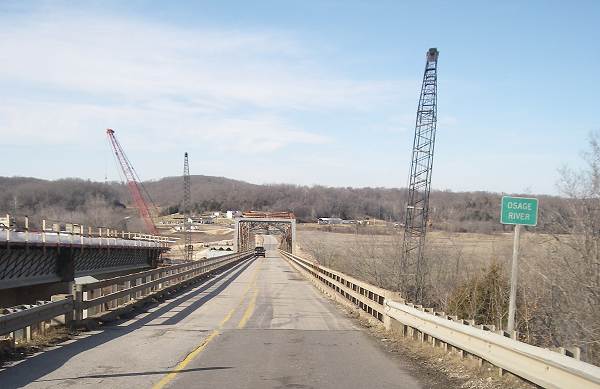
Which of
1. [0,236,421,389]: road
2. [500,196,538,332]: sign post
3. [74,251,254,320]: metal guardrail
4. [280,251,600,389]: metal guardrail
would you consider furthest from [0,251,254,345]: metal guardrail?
[500,196,538,332]: sign post

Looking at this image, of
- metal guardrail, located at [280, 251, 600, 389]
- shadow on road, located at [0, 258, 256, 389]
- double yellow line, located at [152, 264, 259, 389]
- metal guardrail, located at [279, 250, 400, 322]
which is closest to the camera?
metal guardrail, located at [280, 251, 600, 389]

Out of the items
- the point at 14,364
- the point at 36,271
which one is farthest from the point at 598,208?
the point at 36,271

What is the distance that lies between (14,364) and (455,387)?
6527 millimetres

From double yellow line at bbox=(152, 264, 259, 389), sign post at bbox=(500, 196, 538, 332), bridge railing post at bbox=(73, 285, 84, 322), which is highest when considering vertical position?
sign post at bbox=(500, 196, 538, 332)

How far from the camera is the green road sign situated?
10531 millimetres

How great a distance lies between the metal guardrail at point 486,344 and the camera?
607cm

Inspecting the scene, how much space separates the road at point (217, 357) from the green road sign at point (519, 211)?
3222 millimetres

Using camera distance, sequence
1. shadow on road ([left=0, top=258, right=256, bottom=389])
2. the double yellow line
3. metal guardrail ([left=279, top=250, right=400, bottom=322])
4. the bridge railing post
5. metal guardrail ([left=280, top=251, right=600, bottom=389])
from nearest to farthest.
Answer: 1. metal guardrail ([left=280, top=251, right=600, bottom=389])
2. shadow on road ([left=0, top=258, right=256, bottom=389])
3. the double yellow line
4. the bridge railing post
5. metal guardrail ([left=279, top=250, right=400, bottom=322])

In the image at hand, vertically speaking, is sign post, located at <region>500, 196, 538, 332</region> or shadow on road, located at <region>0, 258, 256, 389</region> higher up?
sign post, located at <region>500, 196, 538, 332</region>

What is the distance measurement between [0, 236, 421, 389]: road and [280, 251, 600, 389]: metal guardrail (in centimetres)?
86

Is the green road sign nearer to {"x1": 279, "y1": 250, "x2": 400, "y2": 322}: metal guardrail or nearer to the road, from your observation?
the road

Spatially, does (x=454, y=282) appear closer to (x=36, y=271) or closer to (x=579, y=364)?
(x=36, y=271)

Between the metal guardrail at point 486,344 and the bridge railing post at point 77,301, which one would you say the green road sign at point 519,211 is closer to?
the metal guardrail at point 486,344

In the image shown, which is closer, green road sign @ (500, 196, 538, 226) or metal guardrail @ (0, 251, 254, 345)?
metal guardrail @ (0, 251, 254, 345)
